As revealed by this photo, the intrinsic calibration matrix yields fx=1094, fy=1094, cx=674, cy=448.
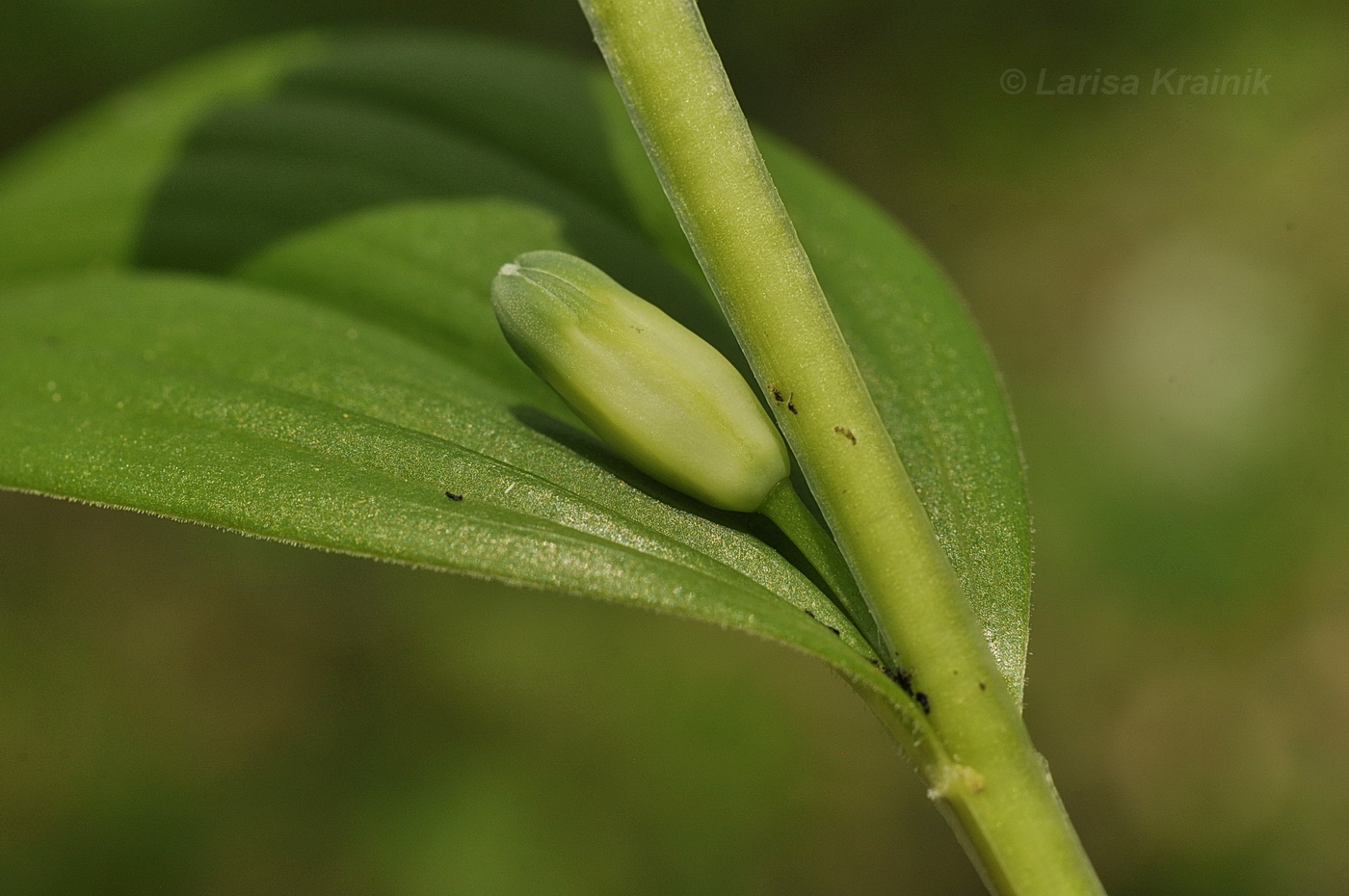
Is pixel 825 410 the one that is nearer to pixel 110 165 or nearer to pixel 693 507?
pixel 693 507

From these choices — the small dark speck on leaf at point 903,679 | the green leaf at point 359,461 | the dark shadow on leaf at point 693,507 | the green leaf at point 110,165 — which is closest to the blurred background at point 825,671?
the green leaf at point 110,165

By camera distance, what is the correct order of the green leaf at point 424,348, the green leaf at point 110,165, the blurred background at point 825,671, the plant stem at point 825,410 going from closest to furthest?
the plant stem at point 825,410, the green leaf at point 424,348, the green leaf at point 110,165, the blurred background at point 825,671

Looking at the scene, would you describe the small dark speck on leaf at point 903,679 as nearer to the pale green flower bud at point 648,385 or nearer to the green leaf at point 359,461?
the green leaf at point 359,461

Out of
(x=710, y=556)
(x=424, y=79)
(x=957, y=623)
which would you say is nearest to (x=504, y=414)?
(x=710, y=556)

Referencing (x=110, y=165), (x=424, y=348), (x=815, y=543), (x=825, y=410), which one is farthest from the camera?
(x=110, y=165)

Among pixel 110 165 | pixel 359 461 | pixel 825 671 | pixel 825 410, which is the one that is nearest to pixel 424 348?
pixel 359 461
